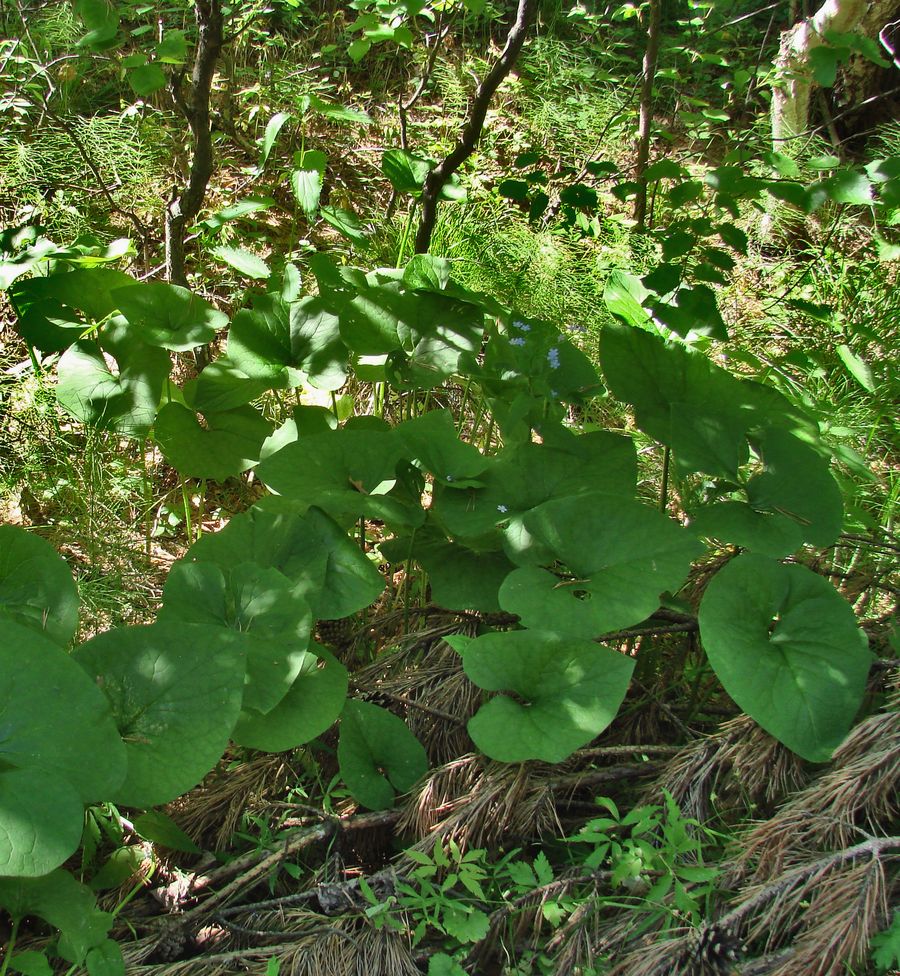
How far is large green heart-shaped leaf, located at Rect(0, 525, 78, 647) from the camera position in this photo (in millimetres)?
1233

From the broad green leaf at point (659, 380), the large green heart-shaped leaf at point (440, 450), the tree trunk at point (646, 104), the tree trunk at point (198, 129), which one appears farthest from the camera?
the tree trunk at point (646, 104)

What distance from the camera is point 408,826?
4.06 ft

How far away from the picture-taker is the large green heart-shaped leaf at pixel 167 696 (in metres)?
1.06

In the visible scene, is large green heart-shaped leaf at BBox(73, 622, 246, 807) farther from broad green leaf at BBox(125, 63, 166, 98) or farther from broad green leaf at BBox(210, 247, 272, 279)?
broad green leaf at BBox(125, 63, 166, 98)

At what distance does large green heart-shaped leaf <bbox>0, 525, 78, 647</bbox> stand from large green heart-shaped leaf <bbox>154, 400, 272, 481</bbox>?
0.57 m

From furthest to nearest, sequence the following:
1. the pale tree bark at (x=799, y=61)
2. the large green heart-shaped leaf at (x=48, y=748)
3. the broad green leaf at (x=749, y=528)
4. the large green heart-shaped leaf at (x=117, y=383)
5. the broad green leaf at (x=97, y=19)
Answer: the pale tree bark at (x=799, y=61) < the large green heart-shaped leaf at (x=117, y=383) < the broad green leaf at (x=97, y=19) < the broad green leaf at (x=749, y=528) < the large green heart-shaped leaf at (x=48, y=748)

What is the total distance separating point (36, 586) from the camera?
4.17 feet

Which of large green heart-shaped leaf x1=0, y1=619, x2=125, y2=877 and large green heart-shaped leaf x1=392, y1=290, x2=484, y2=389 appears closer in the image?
large green heart-shaped leaf x1=0, y1=619, x2=125, y2=877

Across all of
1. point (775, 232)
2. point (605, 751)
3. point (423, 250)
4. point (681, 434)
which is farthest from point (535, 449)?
point (775, 232)

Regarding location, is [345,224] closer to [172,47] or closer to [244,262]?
[244,262]

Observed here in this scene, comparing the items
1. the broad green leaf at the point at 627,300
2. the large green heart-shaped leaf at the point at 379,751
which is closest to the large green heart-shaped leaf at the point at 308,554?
the large green heart-shaped leaf at the point at 379,751

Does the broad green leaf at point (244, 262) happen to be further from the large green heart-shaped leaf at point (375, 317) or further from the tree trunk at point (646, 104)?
the tree trunk at point (646, 104)

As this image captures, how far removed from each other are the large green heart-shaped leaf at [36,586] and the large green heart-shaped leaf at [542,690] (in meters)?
0.59

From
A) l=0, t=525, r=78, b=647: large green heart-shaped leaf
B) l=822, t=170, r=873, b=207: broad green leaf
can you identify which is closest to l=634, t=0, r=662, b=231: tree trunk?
l=822, t=170, r=873, b=207: broad green leaf
